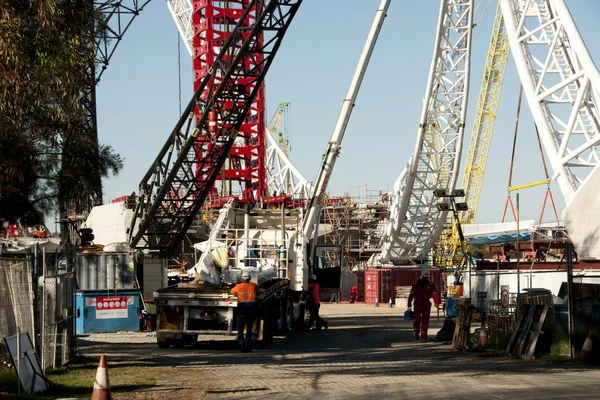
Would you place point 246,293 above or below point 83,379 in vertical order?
above

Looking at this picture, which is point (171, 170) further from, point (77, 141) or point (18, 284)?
point (18, 284)

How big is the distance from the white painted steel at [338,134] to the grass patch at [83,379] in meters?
13.6

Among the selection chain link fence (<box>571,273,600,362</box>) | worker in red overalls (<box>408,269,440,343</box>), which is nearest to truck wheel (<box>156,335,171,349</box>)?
worker in red overalls (<box>408,269,440,343</box>)

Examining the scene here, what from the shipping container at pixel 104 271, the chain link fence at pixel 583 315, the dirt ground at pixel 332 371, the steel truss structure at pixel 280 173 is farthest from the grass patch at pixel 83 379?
the steel truss structure at pixel 280 173

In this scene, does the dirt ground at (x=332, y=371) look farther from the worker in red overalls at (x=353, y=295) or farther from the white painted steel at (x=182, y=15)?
the white painted steel at (x=182, y=15)

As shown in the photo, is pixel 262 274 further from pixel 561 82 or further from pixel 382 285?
pixel 382 285

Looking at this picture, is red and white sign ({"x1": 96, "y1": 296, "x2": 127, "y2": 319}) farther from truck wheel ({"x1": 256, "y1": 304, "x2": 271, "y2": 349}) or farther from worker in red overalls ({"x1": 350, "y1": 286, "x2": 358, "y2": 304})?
worker in red overalls ({"x1": 350, "y1": 286, "x2": 358, "y2": 304})

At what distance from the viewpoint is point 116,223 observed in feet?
139

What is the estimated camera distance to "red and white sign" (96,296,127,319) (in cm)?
2555

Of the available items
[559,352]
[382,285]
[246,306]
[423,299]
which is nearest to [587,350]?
[559,352]

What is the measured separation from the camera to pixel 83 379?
1495 centimetres

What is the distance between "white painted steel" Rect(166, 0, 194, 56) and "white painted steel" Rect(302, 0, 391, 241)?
123 ft

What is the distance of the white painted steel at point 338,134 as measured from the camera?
33.0 m

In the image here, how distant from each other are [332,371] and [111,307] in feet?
35.2
